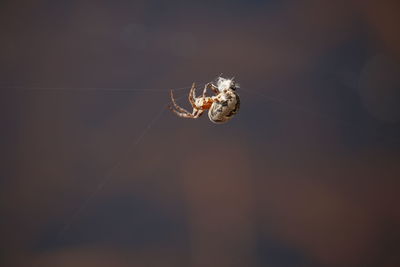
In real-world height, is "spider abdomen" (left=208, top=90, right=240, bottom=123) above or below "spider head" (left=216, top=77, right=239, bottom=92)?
below

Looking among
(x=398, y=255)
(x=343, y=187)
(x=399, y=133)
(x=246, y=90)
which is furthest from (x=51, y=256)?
(x=399, y=133)

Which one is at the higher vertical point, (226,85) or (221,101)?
(226,85)

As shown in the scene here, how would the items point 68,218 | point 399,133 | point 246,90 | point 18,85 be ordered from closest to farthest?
1. point 18,85
2. point 68,218
3. point 246,90
4. point 399,133

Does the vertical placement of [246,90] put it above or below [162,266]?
above

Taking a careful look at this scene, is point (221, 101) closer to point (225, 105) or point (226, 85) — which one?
point (225, 105)

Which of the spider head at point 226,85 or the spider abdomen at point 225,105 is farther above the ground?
the spider head at point 226,85

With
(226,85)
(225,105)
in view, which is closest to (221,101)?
(225,105)

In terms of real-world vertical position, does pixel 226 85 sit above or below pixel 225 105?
above

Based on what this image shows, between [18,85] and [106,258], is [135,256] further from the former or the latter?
[18,85]
